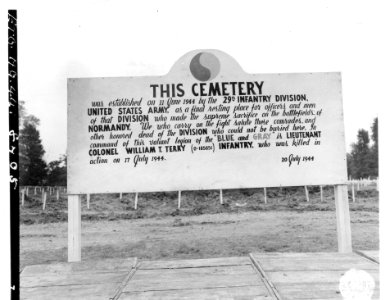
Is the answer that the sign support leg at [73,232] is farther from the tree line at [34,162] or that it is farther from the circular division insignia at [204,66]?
the tree line at [34,162]

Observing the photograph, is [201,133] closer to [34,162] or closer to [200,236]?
[200,236]

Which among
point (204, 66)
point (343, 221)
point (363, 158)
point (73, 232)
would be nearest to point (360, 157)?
point (363, 158)

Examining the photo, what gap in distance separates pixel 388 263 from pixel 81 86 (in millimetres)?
3689

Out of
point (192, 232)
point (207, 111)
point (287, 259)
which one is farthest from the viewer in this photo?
point (192, 232)

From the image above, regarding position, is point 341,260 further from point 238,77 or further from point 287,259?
point 238,77

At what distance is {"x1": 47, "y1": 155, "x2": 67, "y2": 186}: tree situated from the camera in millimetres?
23094

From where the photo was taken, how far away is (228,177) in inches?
174

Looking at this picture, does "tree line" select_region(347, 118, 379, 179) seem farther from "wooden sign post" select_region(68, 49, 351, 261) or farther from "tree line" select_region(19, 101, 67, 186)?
"wooden sign post" select_region(68, 49, 351, 261)

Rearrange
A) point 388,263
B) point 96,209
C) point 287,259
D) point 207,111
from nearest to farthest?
point 388,263 → point 287,259 → point 207,111 → point 96,209

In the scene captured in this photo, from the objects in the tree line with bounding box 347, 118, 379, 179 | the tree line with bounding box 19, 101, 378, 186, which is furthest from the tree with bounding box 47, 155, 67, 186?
the tree line with bounding box 347, 118, 379, 179

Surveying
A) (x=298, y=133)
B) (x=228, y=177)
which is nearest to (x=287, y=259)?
(x=228, y=177)

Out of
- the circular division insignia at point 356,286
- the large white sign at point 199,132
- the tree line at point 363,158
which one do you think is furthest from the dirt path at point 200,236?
the tree line at point 363,158

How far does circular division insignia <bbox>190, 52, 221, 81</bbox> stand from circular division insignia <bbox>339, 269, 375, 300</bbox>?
2.66 metres

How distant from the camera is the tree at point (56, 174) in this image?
75.8 feet
